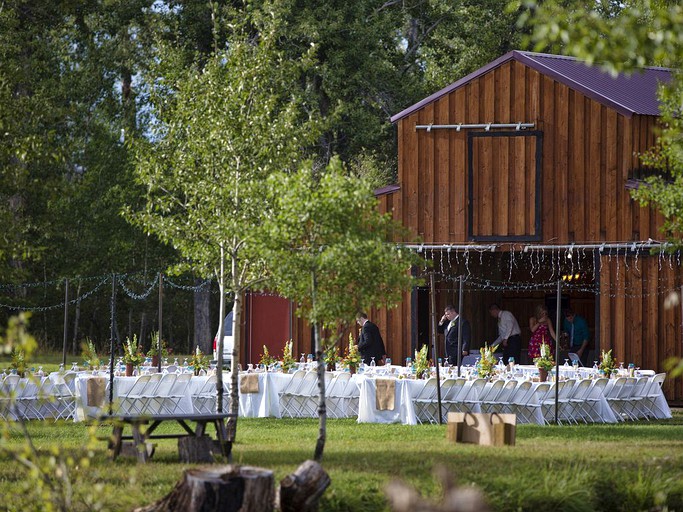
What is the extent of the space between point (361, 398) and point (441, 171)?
25.7ft

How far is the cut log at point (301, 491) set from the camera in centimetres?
1102

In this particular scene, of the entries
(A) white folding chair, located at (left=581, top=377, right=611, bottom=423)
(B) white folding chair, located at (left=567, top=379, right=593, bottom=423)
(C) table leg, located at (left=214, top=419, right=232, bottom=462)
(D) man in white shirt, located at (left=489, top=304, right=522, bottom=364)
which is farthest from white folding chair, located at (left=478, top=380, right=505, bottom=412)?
(C) table leg, located at (left=214, top=419, right=232, bottom=462)

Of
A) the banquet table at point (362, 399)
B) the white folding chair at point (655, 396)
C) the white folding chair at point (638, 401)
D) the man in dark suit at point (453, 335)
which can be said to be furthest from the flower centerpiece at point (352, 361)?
the white folding chair at point (655, 396)

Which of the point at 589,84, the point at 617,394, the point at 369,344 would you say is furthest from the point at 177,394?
the point at 589,84

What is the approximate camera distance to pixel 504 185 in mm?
25500

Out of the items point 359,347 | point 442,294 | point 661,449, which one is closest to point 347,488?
point 661,449

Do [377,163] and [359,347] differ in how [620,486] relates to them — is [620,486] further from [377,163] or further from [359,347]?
[377,163]

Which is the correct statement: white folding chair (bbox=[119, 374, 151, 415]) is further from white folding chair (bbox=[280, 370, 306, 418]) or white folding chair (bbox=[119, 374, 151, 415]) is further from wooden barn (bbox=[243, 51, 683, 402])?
wooden barn (bbox=[243, 51, 683, 402])

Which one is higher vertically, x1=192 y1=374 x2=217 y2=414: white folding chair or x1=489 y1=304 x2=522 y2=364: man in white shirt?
x1=489 y1=304 x2=522 y2=364: man in white shirt

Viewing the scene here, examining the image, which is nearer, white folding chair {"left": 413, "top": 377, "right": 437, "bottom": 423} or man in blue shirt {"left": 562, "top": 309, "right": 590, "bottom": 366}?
white folding chair {"left": 413, "top": 377, "right": 437, "bottom": 423}

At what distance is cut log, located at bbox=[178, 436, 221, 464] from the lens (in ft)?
45.2

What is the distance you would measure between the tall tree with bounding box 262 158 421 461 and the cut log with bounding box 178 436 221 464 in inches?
46.0

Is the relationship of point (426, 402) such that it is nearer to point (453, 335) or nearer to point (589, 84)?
→ point (453, 335)

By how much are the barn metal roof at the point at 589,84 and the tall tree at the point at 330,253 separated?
11463 mm
